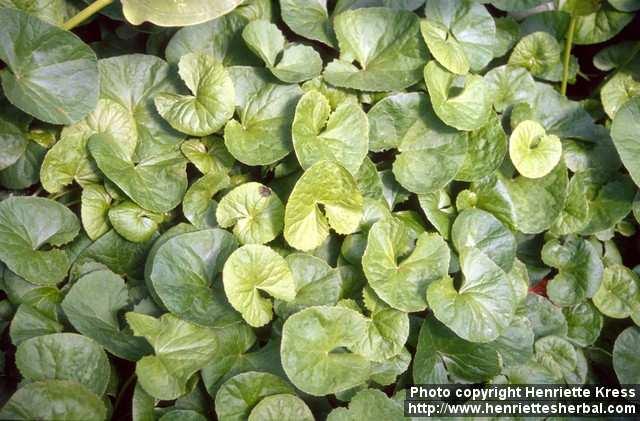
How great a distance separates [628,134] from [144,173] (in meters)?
0.97

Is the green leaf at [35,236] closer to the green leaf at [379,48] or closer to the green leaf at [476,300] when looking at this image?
the green leaf at [379,48]

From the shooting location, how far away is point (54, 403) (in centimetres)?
94

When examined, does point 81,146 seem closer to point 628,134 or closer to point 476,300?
point 476,300

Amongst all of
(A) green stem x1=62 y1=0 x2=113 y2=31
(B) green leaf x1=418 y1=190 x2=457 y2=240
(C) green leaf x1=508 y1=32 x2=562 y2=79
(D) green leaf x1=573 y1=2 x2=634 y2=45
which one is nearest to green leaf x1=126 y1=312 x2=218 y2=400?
(B) green leaf x1=418 y1=190 x2=457 y2=240

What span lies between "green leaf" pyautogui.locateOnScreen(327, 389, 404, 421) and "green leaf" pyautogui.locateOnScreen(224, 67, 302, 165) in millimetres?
458

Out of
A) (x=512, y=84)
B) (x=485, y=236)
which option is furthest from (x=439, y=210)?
(x=512, y=84)

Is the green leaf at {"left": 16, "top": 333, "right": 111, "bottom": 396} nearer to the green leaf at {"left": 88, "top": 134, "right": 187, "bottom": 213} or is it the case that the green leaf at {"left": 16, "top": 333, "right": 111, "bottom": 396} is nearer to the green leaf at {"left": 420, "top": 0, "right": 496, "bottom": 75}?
the green leaf at {"left": 88, "top": 134, "right": 187, "bottom": 213}

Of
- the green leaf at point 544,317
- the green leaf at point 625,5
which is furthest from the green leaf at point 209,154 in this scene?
the green leaf at point 625,5

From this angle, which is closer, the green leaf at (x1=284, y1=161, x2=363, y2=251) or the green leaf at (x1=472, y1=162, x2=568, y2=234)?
the green leaf at (x1=284, y1=161, x2=363, y2=251)

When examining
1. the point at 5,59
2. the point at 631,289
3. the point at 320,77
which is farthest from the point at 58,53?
the point at 631,289

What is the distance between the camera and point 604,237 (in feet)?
4.29

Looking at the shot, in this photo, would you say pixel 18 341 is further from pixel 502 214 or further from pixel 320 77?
pixel 502 214

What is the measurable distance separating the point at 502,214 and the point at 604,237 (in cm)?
28

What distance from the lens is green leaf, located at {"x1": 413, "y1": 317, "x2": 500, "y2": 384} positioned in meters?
1.09
